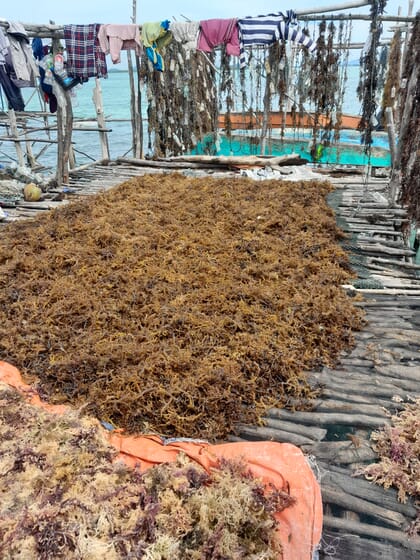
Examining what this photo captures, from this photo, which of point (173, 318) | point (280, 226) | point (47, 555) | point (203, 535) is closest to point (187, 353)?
point (173, 318)

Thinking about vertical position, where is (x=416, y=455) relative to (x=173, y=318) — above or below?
below

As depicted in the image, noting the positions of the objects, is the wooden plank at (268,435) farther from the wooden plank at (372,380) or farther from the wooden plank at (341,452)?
the wooden plank at (372,380)

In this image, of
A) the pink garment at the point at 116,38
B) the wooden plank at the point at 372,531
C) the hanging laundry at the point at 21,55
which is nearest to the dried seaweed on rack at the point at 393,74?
the pink garment at the point at 116,38

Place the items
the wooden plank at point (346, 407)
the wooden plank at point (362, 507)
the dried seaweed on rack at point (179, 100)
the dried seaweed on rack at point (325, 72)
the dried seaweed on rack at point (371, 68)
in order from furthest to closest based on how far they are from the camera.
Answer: the dried seaweed on rack at point (179, 100), the dried seaweed on rack at point (325, 72), the dried seaweed on rack at point (371, 68), the wooden plank at point (346, 407), the wooden plank at point (362, 507)

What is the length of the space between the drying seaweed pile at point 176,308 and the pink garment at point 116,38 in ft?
13.9

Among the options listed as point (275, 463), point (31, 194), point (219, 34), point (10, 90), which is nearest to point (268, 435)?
point (275, 463)

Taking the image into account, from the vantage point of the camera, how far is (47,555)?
6.17 ft

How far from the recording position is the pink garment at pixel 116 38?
8047mm

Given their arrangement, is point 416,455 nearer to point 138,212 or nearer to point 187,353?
point 187,353

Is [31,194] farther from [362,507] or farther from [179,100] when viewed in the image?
[362,507]

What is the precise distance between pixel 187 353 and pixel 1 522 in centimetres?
164

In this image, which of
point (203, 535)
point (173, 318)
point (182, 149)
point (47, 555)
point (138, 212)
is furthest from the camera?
point (182, 149)

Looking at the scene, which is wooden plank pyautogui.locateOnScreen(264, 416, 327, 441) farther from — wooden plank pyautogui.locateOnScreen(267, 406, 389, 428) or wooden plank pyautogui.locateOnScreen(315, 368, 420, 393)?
wooden plank pyautogui.locateOnScreen(315, 368, 420, 393)

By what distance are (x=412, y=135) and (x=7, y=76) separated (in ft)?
26.2
